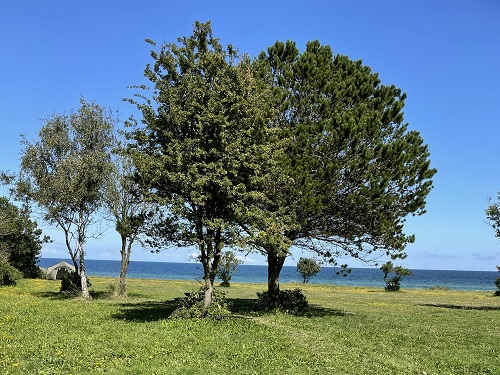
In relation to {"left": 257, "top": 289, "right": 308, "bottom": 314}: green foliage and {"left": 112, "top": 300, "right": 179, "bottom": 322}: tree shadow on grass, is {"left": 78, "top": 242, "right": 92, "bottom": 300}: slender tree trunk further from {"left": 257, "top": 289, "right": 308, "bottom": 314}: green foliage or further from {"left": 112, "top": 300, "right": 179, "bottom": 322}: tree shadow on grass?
{"left": 257, "top": 289, "right": 308, "bottom": 314}: green foliage

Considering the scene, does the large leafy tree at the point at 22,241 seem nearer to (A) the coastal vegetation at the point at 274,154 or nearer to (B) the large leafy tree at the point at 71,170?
(B) the large leafy tree at the point at 71,170

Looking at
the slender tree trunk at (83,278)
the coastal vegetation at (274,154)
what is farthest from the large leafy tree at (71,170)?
the coastal vegetation at (274,154)

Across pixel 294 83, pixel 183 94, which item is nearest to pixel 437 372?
pixel 183 94

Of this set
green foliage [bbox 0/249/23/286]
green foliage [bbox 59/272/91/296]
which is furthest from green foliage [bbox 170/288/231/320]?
green foliage [bbox 0/249/23/286]

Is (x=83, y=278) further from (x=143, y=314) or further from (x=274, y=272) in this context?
(x=274, y=272)

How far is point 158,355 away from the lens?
12617 mm

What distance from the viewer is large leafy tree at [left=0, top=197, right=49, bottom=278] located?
5240 cm

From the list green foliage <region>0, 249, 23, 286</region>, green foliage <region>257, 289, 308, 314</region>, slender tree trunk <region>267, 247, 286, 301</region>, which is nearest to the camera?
green foliage <region>257, 289, 308, 314</region>

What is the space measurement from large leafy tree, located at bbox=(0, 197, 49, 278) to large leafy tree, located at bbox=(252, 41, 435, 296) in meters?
38.9

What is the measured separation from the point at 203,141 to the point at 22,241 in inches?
1759

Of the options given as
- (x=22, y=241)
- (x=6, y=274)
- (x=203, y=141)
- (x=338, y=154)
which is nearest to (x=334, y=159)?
(x=338, y=154)

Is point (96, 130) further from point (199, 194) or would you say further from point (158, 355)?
point (158, 355)

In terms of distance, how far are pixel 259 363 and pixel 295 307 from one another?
1489cm

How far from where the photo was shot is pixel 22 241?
54.7 meters
